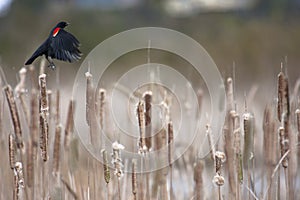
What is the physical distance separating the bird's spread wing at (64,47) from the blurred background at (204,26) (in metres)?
3.86

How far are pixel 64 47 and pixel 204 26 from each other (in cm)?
833

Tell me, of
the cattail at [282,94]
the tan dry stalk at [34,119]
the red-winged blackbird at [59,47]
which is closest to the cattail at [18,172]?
the tan dry stalk at [34,119]

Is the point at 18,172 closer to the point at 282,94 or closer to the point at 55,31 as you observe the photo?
the point at 55,31

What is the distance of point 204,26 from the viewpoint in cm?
898

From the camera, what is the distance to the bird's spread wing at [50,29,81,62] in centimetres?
79

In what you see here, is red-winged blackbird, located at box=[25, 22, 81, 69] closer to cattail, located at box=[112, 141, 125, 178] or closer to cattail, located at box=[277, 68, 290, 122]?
cattail, located at box=[112, 141, 125, 178]

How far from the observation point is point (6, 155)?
5.35 ft

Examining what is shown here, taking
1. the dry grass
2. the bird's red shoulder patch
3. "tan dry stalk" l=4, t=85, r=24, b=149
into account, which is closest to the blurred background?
the dry grass

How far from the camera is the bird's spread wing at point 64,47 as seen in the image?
79 cm

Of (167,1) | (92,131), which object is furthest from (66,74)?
(167,1)

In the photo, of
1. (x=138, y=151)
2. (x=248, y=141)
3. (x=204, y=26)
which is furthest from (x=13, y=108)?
(x=204, y=26)

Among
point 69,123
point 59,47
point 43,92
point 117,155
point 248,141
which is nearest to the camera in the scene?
point 59,47

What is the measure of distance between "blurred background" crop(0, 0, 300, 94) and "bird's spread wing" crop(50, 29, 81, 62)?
386cm

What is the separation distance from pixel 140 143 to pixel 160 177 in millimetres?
338
